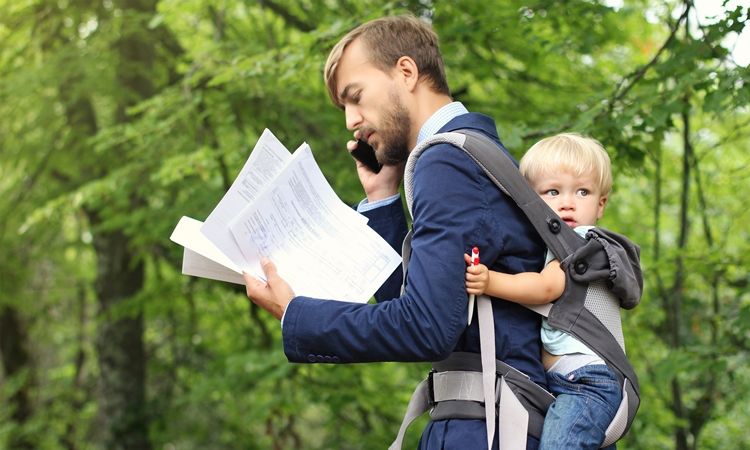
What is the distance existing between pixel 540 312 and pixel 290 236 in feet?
1.95

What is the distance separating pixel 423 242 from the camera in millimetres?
1783

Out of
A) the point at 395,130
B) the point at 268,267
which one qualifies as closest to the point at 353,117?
the point at 395,130

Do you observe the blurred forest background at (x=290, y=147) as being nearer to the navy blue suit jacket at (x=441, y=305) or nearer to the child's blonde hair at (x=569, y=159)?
the child's blonde hair at (x=569, y=159)

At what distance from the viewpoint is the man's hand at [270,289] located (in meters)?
1.97

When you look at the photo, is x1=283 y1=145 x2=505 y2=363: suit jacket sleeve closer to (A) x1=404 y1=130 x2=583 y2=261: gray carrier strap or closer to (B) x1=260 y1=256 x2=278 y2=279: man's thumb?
(A) x1=404 y1=130 x2=583 y2=261: gray carrier strap

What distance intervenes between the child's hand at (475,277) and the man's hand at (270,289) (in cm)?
41

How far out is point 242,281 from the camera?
6.83ft

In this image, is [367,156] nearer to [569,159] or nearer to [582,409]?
[569,159]

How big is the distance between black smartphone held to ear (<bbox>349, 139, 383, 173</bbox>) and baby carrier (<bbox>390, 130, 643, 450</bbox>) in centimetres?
44

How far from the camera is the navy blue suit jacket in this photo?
176 cm

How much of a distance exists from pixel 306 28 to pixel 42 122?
281cm

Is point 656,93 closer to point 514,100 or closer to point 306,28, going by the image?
point 514,100

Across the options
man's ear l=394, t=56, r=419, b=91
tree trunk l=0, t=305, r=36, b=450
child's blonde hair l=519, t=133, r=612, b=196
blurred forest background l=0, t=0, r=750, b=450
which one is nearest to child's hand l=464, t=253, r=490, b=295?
child's blonde hair l=519, t=133, r=612, b=196

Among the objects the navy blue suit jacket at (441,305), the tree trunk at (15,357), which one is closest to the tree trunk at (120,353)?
the tree trunk at (15,357)
